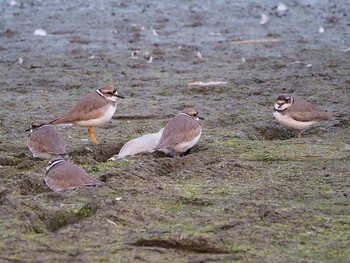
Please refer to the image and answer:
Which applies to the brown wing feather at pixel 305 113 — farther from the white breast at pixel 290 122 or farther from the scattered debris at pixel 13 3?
the scattered debris at pixel 13 3

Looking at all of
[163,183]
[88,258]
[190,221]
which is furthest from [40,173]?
[88,258]

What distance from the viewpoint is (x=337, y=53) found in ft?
40.6

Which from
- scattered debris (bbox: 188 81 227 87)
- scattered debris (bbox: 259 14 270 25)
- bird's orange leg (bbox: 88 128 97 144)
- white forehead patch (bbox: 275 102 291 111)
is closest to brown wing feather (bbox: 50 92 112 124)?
bird's orange leg (bbox: 88 128 97 144)

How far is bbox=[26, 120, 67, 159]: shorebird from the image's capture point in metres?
7.18

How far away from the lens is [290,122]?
8.45 meters

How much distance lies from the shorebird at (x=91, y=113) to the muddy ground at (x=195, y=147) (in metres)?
0.15

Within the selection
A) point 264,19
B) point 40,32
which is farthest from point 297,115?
point 264,19

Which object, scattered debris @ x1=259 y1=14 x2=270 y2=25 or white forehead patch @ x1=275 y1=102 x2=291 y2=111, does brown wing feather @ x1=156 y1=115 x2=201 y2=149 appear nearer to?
white forehead patch @ x1=275 y1=102 x2=291 y2=111

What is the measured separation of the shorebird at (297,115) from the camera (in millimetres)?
8453

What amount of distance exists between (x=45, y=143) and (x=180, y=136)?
1.05m

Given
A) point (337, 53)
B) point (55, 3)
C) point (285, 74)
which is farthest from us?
point (55, 3)

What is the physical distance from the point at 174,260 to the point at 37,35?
31.2 feet

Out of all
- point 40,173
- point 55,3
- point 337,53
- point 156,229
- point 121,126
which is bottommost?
point 55,3

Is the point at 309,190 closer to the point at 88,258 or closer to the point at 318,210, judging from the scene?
the point at 318,210
